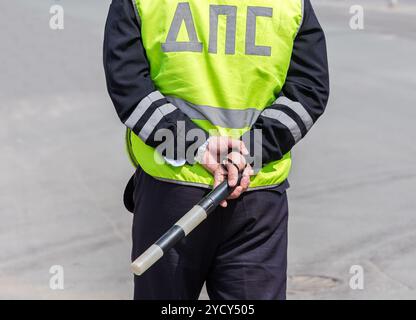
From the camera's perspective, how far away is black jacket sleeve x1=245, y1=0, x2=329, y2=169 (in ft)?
12.2

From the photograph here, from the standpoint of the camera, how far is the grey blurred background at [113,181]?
624 centimetres

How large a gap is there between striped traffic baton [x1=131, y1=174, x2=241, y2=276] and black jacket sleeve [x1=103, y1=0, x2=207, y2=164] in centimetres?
21

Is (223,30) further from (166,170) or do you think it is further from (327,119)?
(327,119)

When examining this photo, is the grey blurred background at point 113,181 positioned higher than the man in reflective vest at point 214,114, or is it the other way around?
the man in reflective vest at point 214,114

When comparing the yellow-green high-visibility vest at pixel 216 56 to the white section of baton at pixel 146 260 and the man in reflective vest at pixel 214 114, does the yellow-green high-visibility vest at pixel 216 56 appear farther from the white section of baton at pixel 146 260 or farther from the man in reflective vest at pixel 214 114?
the white section of baton at pixel 146 260

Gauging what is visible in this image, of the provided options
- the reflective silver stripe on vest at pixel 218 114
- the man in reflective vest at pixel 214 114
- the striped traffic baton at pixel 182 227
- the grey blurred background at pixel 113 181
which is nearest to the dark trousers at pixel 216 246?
the man in reflective vest at pixel 214 114

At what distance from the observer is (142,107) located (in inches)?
144

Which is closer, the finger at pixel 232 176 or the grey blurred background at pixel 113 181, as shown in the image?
the finger at pixel 232 176

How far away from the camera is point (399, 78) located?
37.5 feet

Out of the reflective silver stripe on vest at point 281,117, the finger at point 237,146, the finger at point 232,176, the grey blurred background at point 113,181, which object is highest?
the reflective silver stripe on vest at point 281,117

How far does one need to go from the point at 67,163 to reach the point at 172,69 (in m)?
4.66

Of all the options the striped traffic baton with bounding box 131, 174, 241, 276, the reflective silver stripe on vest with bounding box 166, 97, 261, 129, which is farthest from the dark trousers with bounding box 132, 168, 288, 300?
the reflective silver stripe on vest with bounding box 166, 97, 261, 129

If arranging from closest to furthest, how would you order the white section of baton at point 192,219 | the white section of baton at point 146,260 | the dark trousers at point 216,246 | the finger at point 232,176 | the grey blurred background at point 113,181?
the white section of baton at point 146,260 → the white section of baton at point 192,219 → the finger at point 232,176 → the dark trousers at point 216,246 → the grey blurred background at point 113,181
